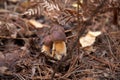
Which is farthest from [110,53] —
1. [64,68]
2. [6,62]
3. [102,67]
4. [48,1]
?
[6,62]

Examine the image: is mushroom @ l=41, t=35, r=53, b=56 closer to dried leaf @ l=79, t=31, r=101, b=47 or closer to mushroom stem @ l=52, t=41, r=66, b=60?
mushroom stem @ l=52, t=41, r=66, b=60

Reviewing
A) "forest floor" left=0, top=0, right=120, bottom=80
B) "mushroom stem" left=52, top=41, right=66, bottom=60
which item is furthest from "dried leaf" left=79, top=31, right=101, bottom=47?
"mushroom stem" left=52, top=41, right=66, bottom=60

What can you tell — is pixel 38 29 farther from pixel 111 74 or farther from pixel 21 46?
pixel 111 74

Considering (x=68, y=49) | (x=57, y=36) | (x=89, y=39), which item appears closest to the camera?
(x=57, y=36)

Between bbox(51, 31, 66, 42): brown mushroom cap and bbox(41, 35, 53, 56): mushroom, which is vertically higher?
bbox(51, 31, 66, 42): brown mushroom cap

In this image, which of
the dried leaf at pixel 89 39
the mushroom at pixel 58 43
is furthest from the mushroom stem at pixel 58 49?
the dried leaf at pixel 89 39

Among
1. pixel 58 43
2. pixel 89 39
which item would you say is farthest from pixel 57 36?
pixel 89 39

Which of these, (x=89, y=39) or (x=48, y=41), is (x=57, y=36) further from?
(x=89, y=39)
